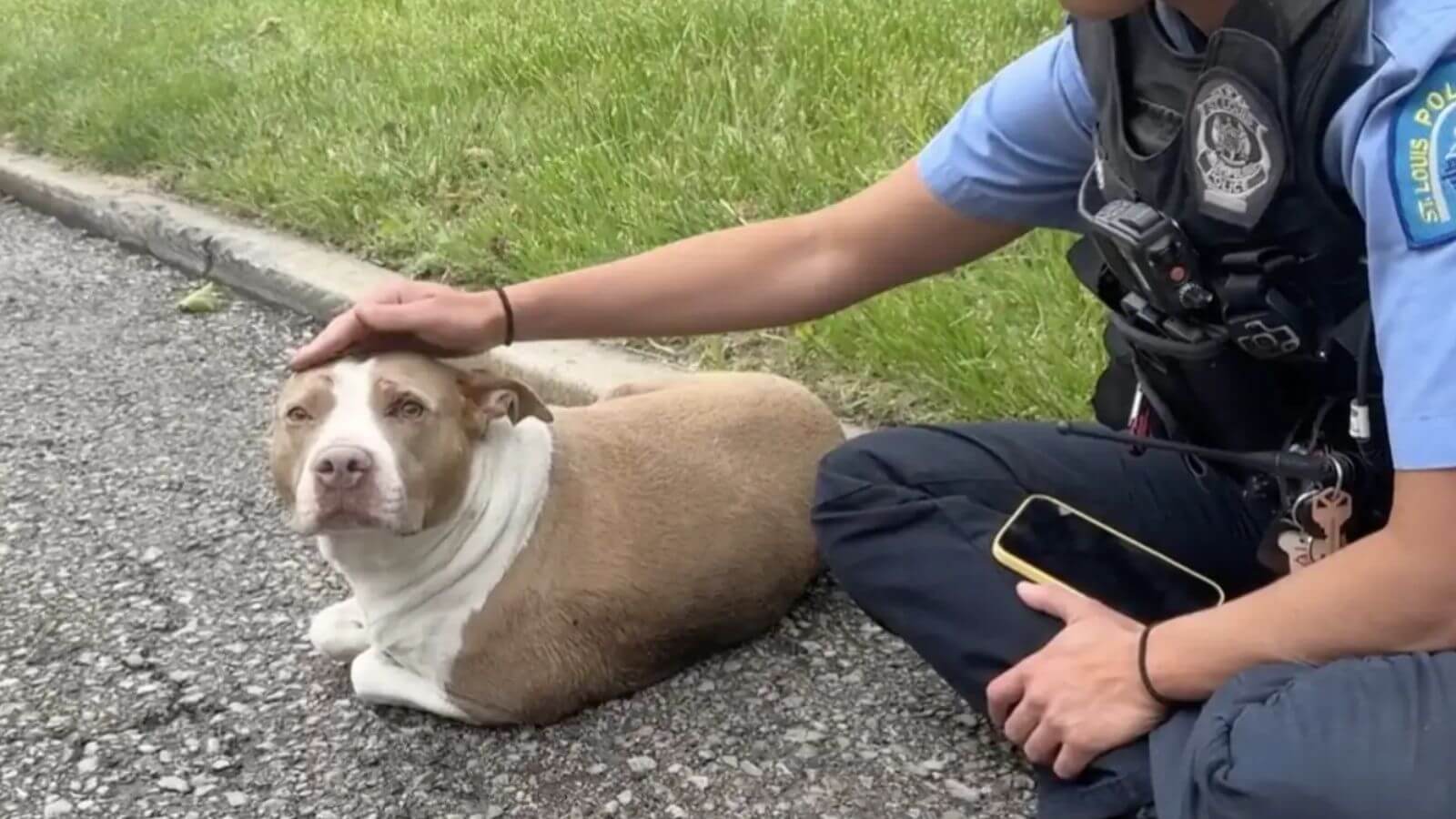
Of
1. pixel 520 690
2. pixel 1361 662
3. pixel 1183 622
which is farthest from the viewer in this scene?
pixel 520 690

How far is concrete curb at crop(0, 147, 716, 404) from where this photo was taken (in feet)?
14.9

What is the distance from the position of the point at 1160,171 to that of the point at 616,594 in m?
1.30

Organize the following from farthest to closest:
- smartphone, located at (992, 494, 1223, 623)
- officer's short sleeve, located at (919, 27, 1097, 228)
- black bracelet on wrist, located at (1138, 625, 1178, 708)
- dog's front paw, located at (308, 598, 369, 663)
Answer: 1. dog's front paw, located at (308, 598, 369, 663)
2. smartphone, located at (992, 494, 1223, 623)
3. officer's short sleeve, located at (919, 27, 1097, 228)
4. black bracelet on wrist, located at (1138, 625, 1178, 708)

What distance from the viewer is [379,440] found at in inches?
117

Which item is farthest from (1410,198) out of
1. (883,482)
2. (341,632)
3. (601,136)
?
(601,136)

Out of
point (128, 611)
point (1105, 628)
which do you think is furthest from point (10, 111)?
point (1105, 628)

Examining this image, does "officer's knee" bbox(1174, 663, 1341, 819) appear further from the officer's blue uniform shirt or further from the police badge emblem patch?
the police badge emblem patch

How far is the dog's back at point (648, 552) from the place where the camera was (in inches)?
124

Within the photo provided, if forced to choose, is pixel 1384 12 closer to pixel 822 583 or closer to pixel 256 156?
pixel 822 583

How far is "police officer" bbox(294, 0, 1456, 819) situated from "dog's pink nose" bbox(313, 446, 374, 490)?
23 cm

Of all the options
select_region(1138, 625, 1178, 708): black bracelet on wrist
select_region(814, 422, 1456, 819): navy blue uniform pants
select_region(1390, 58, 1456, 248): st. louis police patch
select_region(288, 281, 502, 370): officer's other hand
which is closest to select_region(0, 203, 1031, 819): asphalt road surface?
select_region(814, 422, 1456, 819): navy blue uniform pants

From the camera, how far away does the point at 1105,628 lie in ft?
8.21

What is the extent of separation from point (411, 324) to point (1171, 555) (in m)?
1.32

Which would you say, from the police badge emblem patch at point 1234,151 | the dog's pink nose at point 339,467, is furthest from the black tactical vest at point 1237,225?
the dog's pink nose at point 339,467
